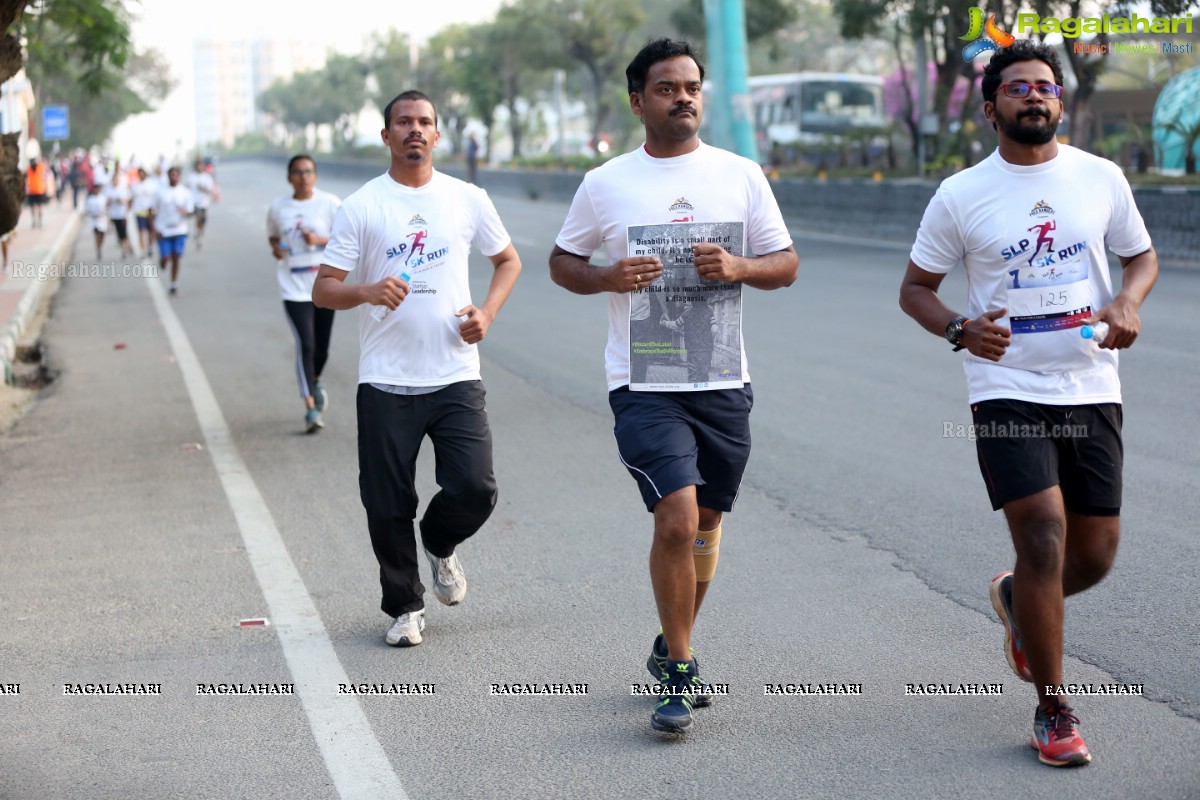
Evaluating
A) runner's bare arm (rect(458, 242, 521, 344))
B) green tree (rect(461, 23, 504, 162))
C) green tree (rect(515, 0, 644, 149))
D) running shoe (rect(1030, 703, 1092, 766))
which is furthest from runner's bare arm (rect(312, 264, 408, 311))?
green tree (rect(461, 23, 504, 162))

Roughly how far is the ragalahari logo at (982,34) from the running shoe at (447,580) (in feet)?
65.4

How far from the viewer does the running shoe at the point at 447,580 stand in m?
5.84

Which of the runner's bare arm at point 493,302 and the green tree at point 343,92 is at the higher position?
the green tree at point 343,92

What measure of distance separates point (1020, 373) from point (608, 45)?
55700 millimetres

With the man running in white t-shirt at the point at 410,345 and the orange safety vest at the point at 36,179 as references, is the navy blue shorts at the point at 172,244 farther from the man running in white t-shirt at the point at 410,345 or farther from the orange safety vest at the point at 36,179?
the man running in white t-shirt at the point at 410,345

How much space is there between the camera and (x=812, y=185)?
28922 millimetres

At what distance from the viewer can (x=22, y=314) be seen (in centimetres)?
1831

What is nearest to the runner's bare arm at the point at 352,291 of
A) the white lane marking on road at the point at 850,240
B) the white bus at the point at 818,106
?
the white lane marking on road at the point at 850,240

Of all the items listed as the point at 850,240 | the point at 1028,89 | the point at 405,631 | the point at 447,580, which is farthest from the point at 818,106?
the point at 1028,89

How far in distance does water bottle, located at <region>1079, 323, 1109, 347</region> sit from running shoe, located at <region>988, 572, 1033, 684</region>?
0.81 metres

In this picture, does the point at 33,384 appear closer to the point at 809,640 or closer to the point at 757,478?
the point at 757,478

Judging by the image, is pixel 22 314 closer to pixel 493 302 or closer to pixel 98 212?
pixel 98 212

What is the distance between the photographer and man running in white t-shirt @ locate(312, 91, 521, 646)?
5566mm

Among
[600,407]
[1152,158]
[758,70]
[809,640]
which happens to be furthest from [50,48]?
[758,70]
